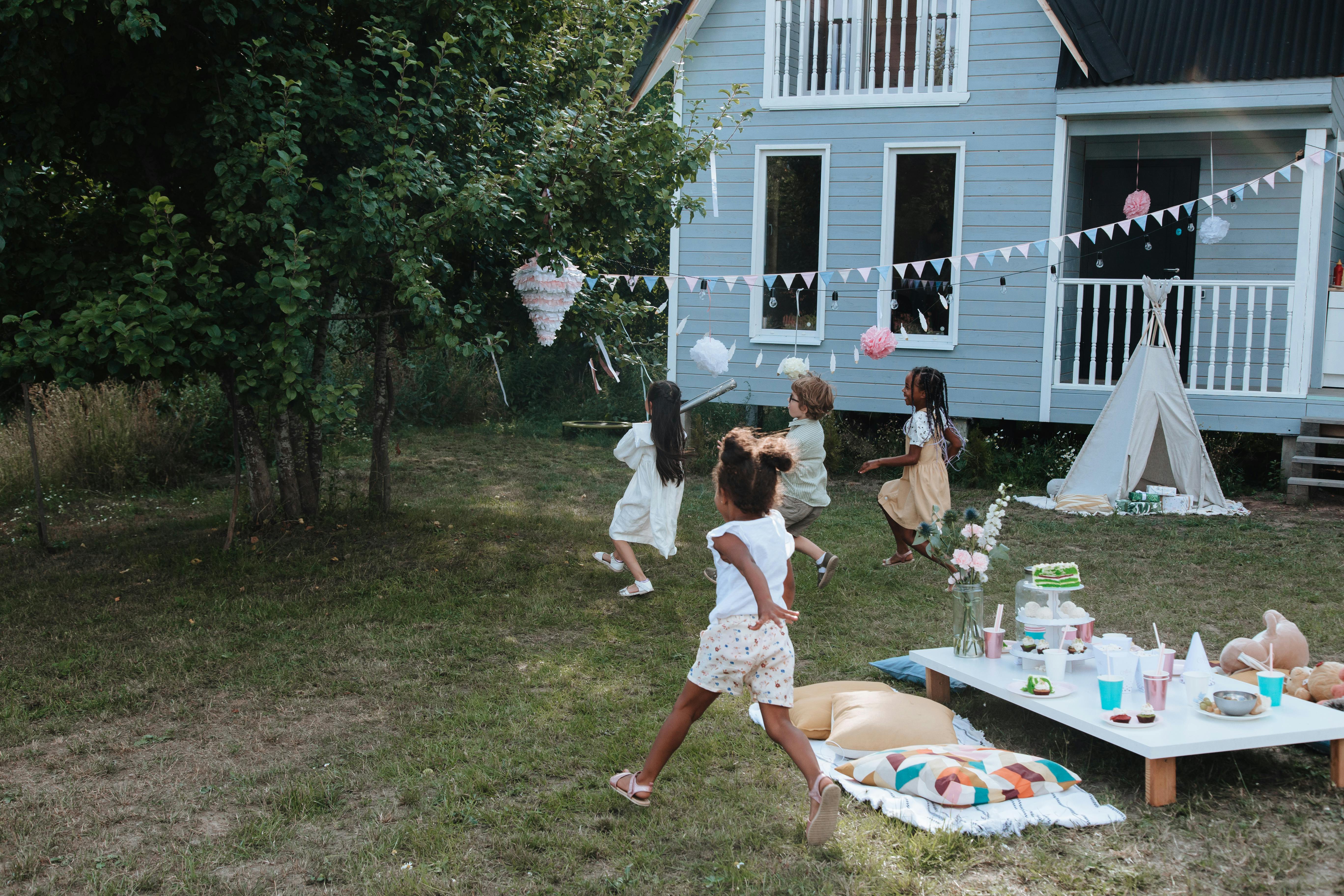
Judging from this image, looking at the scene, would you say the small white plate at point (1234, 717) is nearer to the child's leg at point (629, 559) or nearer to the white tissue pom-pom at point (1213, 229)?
the child's leg at point (629, 559)

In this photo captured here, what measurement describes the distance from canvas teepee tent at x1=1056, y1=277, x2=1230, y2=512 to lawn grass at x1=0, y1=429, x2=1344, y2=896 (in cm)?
114

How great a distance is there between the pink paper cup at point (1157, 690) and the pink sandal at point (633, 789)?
191 centimetres

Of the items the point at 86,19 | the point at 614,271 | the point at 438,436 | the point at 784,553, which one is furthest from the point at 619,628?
the point at 614,271

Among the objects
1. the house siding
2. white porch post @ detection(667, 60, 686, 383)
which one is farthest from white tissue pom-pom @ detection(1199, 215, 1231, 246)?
white porch post @ detection(667, 60, 686, 383)

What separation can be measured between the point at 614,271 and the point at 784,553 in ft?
40.2

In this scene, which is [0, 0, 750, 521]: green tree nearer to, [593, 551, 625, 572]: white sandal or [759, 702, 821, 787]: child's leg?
[593, 551, 625, 572]: white sandal

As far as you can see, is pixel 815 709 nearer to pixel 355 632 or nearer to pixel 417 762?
pixel 417 762

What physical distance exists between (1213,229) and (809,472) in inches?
254

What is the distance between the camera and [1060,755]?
4168 millimetres

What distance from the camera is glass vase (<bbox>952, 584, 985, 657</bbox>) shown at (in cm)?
462

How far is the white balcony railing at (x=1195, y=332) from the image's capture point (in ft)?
33.1

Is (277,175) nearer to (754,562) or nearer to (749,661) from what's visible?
(754,562)

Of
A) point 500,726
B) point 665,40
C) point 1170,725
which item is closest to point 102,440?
point 665,40

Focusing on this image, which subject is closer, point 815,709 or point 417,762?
point 417,762
